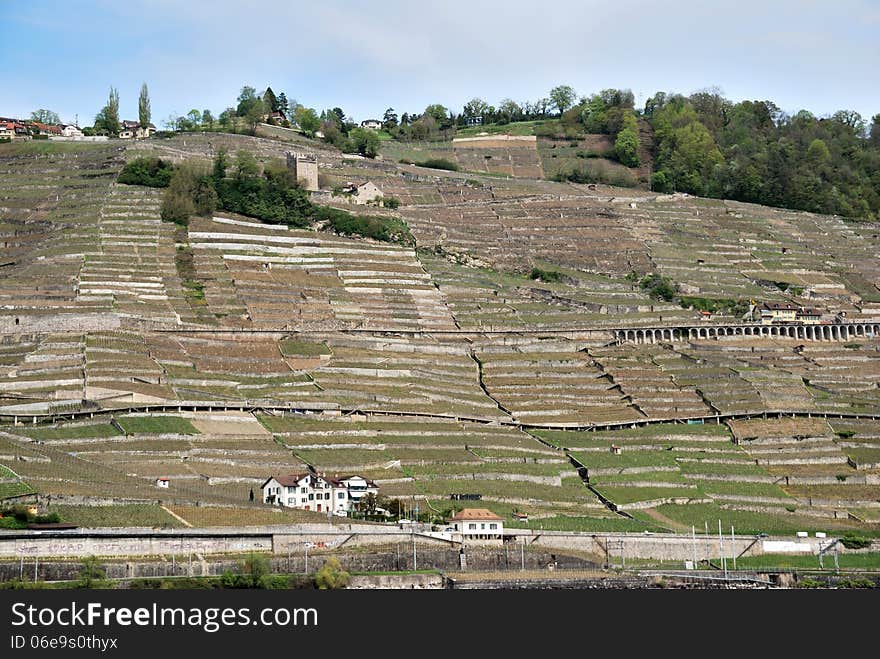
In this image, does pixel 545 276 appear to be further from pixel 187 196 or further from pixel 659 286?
pixel 187 196

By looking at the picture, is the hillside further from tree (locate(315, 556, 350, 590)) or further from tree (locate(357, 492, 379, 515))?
tree (locate(315, 556, 350, 590))

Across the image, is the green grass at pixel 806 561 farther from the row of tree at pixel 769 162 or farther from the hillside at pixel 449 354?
the row of tree at pixel 769 162

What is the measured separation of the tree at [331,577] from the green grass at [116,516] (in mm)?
7651

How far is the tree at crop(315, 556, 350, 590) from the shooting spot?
76.2 meters

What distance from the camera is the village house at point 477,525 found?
85.2 metres

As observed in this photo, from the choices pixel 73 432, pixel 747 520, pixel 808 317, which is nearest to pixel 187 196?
pixel 73 432

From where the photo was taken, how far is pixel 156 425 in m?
95.3

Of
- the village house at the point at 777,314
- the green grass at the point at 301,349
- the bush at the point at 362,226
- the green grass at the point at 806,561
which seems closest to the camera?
the green grass at the point at 806,561

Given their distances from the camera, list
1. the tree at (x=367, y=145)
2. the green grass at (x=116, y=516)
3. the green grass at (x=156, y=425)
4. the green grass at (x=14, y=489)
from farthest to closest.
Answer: the tree at (x=367, y=145)
the green grass at (x=156, y=425)
the green grass at (x=14, y=489)
the green grass at (x=116, y=516)

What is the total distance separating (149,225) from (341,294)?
2002 centimetres

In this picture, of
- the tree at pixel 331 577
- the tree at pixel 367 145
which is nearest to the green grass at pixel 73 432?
the tree at pixel 331 577

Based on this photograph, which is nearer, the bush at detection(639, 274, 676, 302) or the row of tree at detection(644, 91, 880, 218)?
the bush at detection(639, 274, 676, 302)

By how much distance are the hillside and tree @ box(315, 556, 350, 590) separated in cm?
929

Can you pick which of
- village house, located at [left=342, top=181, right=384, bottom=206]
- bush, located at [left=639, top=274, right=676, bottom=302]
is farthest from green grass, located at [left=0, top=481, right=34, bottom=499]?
village house, located at [left=342, top=181, right=384, bottom=206]
